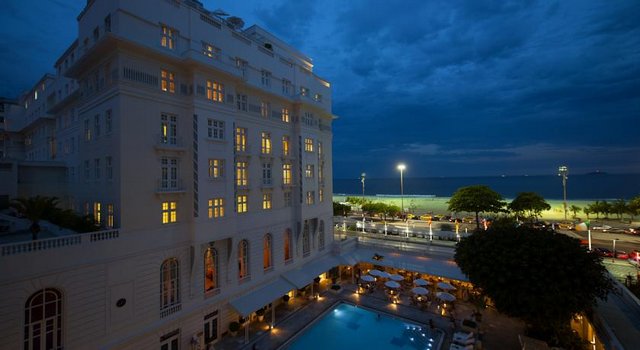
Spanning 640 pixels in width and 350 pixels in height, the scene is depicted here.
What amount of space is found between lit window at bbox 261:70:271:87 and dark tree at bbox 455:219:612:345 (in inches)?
911

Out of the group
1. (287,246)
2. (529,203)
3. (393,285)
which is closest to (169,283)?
(287,246)

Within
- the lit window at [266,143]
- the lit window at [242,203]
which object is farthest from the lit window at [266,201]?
the lit window at [266,143]

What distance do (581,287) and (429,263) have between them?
14.2 meters

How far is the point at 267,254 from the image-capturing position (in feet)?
87.1

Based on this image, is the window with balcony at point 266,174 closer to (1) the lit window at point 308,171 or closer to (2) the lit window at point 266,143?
(2) the lit window at point 266,143

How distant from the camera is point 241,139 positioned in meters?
23.8

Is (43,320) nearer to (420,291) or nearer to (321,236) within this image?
(321,236)

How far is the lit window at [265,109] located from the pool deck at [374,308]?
1876 centimetres

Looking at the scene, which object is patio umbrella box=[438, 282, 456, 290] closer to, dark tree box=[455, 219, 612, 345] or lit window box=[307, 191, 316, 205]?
dark tree box=[455, 219, 612, 345]

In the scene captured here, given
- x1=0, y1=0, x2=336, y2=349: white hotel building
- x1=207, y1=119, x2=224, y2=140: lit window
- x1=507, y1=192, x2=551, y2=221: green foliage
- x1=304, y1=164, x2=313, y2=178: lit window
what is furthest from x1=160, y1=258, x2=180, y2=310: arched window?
x1=507, y1=192, x2=551, y2=221: green foliage

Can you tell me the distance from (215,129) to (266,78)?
8644 mm

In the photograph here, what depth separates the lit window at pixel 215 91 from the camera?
20.7 metres

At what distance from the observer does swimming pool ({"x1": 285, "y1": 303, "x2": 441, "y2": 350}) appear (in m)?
20.7

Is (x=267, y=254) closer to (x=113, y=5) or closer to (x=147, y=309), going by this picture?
(x=147, y=309)
